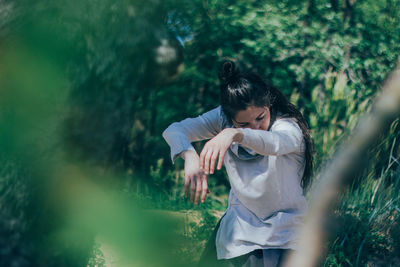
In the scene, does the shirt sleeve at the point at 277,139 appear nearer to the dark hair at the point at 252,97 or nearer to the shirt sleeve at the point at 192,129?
the dark hair at the point at 252,97

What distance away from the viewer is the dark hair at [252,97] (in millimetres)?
2090

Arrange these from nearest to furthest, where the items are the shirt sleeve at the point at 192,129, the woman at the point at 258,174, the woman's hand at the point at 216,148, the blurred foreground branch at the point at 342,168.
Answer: the blurred foreground branch at the point at 342,168 → the woman's hand at the point at 216,148 → the woman at the point at 258,174 → the shirt sleeve at the point at 192,129

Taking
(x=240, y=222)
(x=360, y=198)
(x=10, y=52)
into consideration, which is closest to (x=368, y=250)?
(x=360, y=198)

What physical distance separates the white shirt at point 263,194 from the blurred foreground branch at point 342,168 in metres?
0.86

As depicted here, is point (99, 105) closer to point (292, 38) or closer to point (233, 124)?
point (233, 124)

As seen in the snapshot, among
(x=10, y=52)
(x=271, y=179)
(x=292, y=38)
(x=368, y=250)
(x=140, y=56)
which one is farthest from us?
(x=292, y=38)

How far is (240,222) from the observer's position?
2.14 metres

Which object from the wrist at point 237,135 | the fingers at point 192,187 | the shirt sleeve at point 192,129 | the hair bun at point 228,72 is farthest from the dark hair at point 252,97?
the fingers at point 192,187

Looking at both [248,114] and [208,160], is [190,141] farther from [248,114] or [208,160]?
[208,160]

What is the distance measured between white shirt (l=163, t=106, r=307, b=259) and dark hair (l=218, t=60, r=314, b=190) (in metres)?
0.06

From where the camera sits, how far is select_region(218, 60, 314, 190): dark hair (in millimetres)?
2090

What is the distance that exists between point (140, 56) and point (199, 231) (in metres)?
2.82

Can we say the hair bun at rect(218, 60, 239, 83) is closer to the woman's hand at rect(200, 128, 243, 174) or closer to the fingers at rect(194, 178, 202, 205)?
the woman's hand at rect(200, 128, 243, 174)

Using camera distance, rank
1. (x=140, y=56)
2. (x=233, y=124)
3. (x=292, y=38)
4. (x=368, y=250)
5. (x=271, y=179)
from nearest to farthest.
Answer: (x=140, y=56) < (x=271, y=179) < (x=233, y=124) < (x=368, y=250) < (x=292, y=38)
